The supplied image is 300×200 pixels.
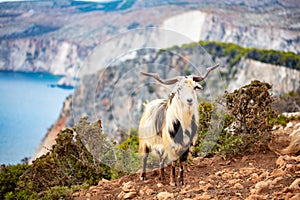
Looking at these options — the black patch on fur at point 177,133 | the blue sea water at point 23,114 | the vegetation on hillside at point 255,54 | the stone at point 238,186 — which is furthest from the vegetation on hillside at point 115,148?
the vegetation on hillside at point 255,54

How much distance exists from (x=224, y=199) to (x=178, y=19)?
63.8 meters

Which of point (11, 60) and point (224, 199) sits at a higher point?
point (11, 60)

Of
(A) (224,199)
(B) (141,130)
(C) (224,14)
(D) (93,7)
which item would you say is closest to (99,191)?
(B) (141,130)

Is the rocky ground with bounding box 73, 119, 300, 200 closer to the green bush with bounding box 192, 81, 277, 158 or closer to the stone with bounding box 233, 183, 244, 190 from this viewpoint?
the stone with bounding box 233, 183, 244, 190

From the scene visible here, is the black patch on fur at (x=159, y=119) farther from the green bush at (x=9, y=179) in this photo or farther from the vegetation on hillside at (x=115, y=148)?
the green bush at (x=9, y=179)

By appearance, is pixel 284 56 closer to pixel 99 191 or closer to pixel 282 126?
pixel 282 126

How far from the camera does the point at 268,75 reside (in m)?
46.7

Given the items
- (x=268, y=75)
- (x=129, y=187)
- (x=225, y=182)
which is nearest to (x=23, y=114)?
(x=268, y=75)

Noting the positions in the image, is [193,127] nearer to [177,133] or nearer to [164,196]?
[177,133]

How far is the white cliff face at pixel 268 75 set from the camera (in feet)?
141

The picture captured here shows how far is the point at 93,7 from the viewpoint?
79.1 metres

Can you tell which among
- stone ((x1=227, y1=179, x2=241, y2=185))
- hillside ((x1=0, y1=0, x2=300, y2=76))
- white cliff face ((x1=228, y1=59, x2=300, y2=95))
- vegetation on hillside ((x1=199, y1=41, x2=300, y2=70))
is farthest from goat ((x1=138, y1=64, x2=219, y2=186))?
hillside ((x1=0, y1=0, x2=300, y2=76))

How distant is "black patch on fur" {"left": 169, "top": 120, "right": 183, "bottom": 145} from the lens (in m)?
7.20

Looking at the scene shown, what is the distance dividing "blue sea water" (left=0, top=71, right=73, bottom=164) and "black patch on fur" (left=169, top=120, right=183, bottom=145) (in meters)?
23.2
